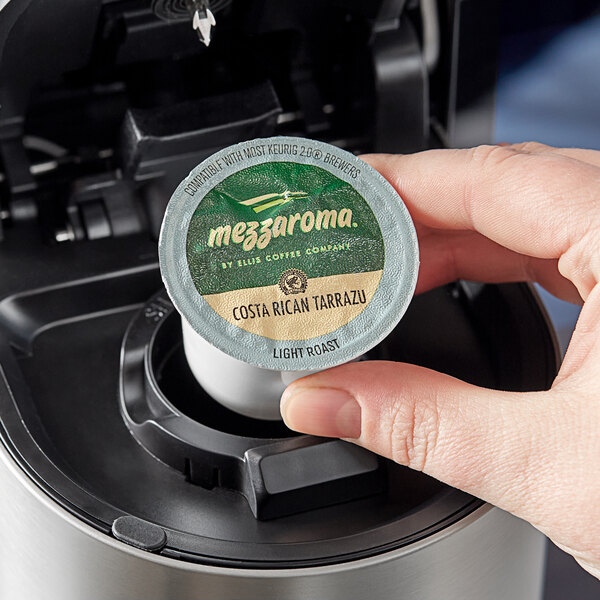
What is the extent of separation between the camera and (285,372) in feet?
1.79

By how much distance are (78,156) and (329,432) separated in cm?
38

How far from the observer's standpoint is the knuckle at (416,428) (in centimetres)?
54

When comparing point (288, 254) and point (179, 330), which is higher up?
point (288, 254)

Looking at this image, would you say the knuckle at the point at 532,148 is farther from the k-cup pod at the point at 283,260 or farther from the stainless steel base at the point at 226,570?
the stainless steel base at the point at 226,570

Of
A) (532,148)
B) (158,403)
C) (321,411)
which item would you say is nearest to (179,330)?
(158,403)

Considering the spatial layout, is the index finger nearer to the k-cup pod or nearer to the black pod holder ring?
the k-cup pod

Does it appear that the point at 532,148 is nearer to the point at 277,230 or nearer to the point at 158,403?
the point at 277,230

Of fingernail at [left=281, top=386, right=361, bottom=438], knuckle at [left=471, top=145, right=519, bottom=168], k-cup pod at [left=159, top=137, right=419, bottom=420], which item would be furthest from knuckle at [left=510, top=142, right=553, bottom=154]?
fingernail at [left=281, top=386, right=361, bottom=438]

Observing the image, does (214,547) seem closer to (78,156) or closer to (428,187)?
(428,187)

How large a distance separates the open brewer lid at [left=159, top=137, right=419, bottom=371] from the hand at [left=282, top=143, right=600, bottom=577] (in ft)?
0.11

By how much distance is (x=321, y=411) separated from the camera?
54 cm

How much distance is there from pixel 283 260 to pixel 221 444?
0.14 metres

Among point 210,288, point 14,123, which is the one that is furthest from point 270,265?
point 14,123

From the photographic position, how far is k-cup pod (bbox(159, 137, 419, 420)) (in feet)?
1.75
